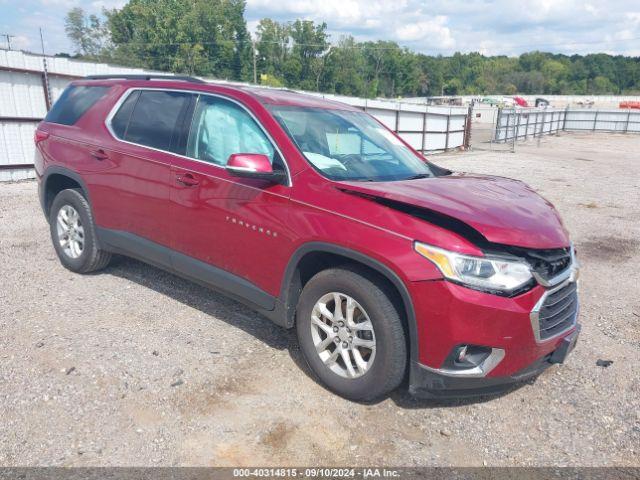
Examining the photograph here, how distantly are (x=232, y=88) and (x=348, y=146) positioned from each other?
3.20ft

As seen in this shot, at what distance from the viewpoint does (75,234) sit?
495cm

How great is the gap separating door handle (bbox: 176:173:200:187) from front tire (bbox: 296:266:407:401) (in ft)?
3.97

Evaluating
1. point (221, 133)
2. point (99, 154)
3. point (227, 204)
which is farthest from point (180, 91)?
point (227, 204)

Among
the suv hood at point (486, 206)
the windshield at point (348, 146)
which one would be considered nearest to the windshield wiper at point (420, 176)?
the windshield at point (348, 146)

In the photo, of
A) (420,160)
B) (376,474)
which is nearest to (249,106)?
(420,160)

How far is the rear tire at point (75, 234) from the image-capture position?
474cm

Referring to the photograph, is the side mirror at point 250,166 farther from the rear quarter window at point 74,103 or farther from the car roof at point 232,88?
the rear quarter window at point 74,103

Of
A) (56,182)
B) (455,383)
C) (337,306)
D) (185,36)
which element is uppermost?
(185,36)

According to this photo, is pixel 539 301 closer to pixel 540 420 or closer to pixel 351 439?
pixel 540 420

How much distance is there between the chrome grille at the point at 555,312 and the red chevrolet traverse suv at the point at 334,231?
12 millimetres

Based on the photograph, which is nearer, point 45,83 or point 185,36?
point 45,83

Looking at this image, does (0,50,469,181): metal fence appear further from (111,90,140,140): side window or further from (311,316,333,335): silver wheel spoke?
(311,316,333,335): silver wheel spoke

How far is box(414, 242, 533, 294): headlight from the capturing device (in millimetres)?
2650

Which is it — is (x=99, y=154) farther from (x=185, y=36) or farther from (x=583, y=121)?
(x=185, y=36)
